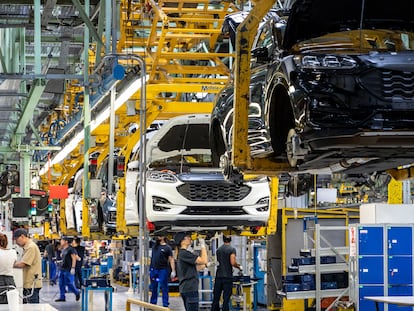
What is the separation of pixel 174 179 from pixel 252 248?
31.3 feet

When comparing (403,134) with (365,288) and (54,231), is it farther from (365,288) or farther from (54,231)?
(54,231)

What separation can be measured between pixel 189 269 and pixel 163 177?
8.49ft

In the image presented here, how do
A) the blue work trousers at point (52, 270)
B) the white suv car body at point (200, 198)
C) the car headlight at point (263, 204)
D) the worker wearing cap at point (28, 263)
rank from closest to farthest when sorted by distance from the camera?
the white suv car body at point (200, 198), the car headlight at point (263, 204), the worker wearing cap at point (28, 263), the blue work trousers at point (52, 270)

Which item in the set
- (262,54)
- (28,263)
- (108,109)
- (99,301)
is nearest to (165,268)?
(99,301)

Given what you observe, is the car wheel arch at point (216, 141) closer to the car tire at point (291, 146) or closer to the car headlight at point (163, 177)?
the car headlight at point (163, 177)

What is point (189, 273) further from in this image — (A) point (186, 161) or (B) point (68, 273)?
(B) point (68, 273)

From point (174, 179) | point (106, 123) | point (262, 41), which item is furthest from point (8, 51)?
point (262, 41)

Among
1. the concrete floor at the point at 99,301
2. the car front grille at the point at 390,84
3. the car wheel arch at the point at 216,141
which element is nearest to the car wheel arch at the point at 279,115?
A: the car front grille at the point at 390,84

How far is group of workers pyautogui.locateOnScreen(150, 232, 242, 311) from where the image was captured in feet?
50.0

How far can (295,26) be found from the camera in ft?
24.2

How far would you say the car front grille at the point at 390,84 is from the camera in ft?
21.8

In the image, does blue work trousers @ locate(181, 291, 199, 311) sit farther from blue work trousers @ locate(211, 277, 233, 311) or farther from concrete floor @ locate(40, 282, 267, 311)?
concrete floor @ locate(40, 282, 267, 311)

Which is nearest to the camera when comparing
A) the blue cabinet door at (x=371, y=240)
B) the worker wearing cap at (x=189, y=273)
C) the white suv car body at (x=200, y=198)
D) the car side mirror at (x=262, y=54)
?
the car side mirror at (x=262, y=54)

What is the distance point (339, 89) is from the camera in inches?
264
